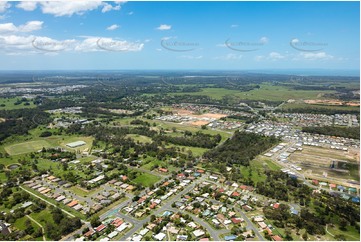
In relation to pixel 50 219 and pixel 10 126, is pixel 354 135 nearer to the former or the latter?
pixel 50 219

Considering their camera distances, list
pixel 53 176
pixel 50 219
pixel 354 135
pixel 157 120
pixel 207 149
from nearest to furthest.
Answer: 1. pixel 50 219
2. pixel 53 176
3. pixel 207 149
4. pixel 354 135
5. pixel 157 120

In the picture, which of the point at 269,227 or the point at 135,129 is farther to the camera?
the point at 135,129

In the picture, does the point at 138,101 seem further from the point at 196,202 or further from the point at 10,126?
the point at 196,202

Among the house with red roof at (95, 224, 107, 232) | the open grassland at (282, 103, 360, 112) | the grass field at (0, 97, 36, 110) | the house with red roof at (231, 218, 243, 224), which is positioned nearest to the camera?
the house with red roof at (95, 224, 107, 232)

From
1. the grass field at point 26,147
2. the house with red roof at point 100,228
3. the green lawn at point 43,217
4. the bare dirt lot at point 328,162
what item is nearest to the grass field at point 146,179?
the house with red roof at point 100,228

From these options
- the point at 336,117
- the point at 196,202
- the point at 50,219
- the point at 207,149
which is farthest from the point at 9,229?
the point at 336,117

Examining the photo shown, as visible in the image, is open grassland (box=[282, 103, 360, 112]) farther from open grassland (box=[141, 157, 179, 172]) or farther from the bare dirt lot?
open grassland (box=[141, 157, 179, 172])

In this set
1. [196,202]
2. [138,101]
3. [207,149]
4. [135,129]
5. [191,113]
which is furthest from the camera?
[138,101]

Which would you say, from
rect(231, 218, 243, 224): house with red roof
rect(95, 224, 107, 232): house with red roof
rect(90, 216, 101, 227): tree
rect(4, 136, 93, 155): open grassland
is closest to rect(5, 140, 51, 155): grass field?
rect(4, 136, 93, 155): open grassland
